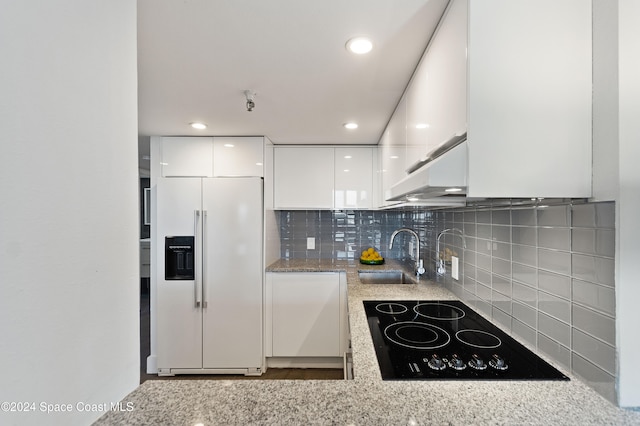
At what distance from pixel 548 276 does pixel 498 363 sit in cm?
36

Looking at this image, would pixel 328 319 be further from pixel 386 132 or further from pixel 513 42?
pixel 513 42

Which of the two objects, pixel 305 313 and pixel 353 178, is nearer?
pixel 305 313

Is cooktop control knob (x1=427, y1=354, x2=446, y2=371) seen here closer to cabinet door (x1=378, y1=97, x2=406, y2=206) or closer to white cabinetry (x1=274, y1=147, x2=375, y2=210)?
cabinet door (x1=378, y1=97, x2=406, y2=206)

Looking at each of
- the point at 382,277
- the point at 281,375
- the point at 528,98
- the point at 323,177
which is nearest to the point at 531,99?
the point at 528,98

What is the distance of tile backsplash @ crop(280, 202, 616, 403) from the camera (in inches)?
33.0

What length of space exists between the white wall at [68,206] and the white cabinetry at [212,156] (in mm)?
2021

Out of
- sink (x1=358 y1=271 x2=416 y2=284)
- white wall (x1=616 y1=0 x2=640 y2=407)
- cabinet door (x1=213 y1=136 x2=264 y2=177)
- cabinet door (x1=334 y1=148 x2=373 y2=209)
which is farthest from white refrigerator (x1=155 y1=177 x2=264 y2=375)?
white wall (x1=616 y1=0 x2=640 y2=407)

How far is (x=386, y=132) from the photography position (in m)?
2.47

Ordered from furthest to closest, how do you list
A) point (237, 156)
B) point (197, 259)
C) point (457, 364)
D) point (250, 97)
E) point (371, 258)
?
point (371, 258) < point (237, 156) < point (197, 259) < point (250, 97) < point (457, 364)

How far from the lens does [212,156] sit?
2.82 metres

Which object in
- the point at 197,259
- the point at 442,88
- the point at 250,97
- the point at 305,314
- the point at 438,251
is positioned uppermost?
the point at 250,97

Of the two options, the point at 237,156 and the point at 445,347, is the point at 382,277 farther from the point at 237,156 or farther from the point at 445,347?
the point at 237,156

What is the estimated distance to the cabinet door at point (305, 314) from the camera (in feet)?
9.26

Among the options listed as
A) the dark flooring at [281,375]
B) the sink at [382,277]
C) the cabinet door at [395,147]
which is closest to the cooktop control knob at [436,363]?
the cabinet door at [395,147]
